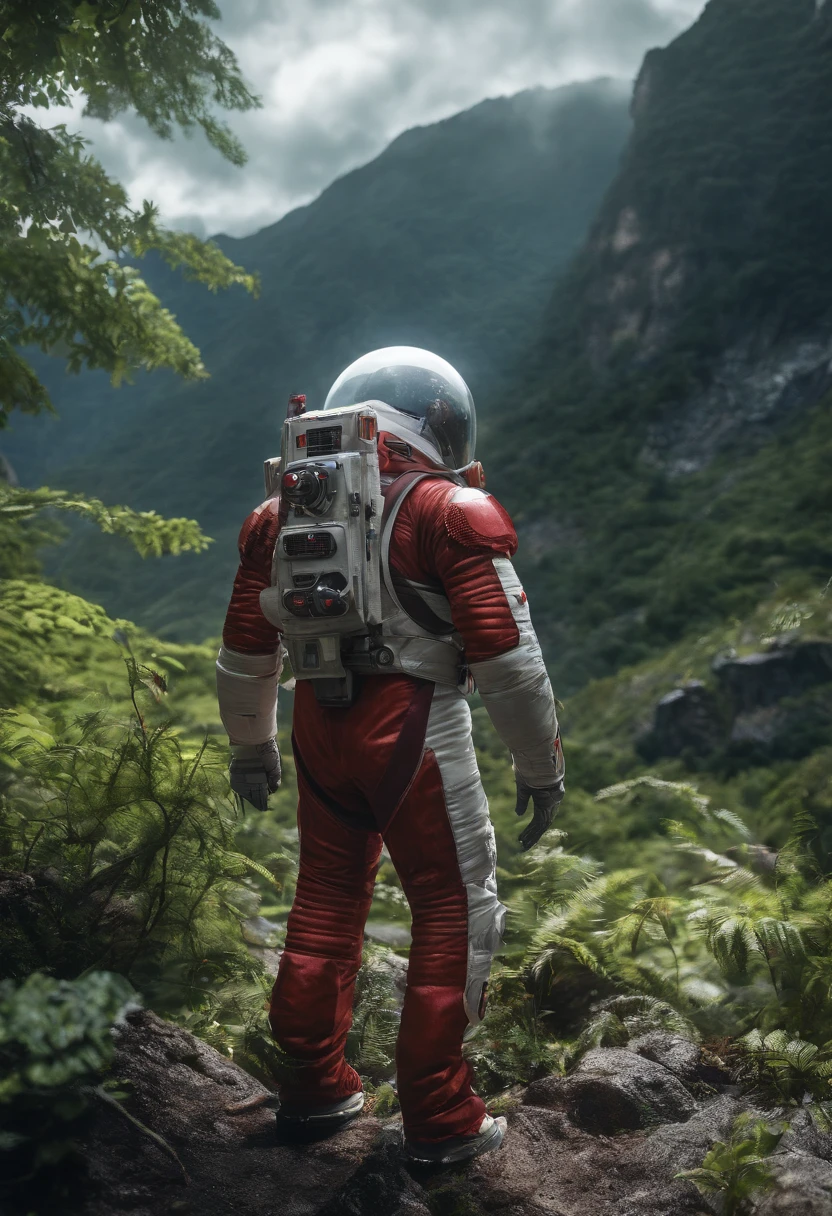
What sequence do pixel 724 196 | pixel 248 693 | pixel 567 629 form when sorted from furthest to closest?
pixel 724 196 → pixel 567 629 → pixel 248 693

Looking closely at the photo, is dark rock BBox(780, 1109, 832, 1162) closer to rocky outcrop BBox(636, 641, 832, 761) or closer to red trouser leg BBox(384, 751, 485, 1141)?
red trouser leg BBox(384, 751, 485, 1141)

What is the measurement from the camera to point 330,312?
74.2 m

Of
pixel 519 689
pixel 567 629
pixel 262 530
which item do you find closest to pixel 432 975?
pixel 519 689

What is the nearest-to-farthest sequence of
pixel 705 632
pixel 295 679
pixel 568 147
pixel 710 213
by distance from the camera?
pixel 295 679 < pixel 705 632 < pixel 710 213 < pixel 568 147

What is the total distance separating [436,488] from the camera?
3.25 m

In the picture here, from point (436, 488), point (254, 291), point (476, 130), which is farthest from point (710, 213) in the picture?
point (476, 130)

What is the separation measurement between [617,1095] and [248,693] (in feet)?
6.27

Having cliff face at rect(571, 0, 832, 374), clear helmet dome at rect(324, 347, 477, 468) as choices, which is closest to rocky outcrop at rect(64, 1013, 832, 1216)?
clear helmet dome at rect(324, 347, 477, 468)

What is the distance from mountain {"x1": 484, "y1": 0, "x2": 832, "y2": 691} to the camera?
29.2m

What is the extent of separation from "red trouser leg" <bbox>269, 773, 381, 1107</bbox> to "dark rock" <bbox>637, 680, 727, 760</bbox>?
55.3 ft

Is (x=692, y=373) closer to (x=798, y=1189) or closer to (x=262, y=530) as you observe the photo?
(x=262, y=530)

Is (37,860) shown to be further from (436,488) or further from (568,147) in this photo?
(568,147)

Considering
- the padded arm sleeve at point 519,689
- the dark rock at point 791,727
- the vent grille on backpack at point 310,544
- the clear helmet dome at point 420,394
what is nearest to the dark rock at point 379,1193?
the padded arm sleeve at point 519,689

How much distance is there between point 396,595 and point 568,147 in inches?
4100
